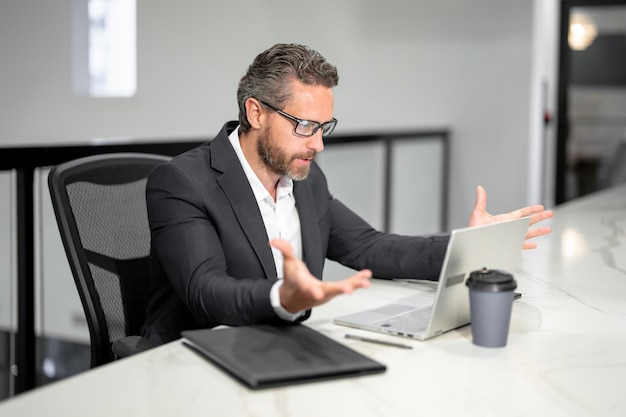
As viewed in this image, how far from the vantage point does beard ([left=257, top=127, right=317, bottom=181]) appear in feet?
5.53

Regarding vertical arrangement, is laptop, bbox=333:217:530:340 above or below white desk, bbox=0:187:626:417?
above

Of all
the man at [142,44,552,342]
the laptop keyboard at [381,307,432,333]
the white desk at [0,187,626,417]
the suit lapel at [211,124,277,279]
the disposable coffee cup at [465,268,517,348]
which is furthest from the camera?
the suit lapel at [211,124,277,279]

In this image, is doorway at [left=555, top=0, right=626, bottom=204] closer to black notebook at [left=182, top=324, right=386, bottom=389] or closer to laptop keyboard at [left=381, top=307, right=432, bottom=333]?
laptop keyboard at [left=381, top=307, right=432, bottom=333]

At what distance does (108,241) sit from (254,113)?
Result: 421 millimetres

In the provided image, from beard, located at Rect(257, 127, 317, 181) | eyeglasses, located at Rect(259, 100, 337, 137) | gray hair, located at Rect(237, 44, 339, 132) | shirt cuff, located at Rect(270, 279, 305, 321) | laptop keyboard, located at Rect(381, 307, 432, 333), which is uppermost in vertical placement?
gray hair, located at Rect(237, 44, 339, 132)

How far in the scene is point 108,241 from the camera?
72.1 inches

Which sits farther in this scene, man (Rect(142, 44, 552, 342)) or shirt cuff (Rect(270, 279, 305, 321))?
man (Rect(142, 44, 552, 342))

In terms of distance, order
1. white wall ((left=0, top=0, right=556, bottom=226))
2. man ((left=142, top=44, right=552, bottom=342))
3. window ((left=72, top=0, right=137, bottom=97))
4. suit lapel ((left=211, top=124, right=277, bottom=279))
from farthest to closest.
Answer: window ((left=72, top=0, right=137, bottom=97))
white wall ((left=0, top=0, right=556, bottom=226))
suit lapel ((left=211, top=124, right=277, bottom=279))
man ((left=142, top=44, right=552, bottom=342))

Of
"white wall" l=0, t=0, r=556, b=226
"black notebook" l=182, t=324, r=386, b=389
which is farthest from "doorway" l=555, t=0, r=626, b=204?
"black notebook" l=182, t=324, r=386, b=389

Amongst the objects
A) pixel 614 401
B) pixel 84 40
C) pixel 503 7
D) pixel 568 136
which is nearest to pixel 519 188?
pixel 503 7

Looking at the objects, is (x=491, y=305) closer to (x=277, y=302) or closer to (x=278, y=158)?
(x=277, y=302)

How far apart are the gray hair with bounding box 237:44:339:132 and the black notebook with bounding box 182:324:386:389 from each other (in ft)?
1.76

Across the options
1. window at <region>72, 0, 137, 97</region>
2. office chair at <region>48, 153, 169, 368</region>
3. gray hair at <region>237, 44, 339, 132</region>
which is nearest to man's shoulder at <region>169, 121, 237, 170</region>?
gray hair at <region>237, 44, 339, 132</region>

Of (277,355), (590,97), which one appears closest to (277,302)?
(277,355)
